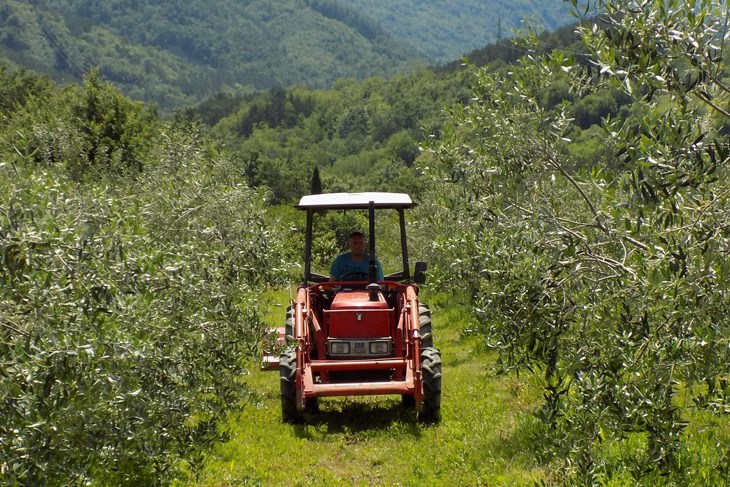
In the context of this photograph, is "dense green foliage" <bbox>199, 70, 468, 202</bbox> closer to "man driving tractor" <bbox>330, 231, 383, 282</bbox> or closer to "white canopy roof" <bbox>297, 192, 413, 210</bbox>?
"man driving tractor" <bbox>330, 231, 383, 282</bbox>

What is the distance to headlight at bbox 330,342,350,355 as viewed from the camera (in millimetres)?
9539

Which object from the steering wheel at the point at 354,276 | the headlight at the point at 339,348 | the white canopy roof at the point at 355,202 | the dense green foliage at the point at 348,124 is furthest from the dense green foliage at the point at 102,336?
the dense green foliage at the point at 348,124

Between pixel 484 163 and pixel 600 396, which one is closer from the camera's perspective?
pixel 600 396

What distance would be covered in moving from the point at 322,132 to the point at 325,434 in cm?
17173

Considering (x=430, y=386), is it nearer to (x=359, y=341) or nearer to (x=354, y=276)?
(x=359, y=341)

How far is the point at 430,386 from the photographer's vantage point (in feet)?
29.7

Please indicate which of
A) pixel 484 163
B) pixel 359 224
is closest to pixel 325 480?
pixel 484 163

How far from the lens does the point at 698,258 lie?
4.04 meters

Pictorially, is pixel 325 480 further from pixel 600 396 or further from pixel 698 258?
pixel 698 258

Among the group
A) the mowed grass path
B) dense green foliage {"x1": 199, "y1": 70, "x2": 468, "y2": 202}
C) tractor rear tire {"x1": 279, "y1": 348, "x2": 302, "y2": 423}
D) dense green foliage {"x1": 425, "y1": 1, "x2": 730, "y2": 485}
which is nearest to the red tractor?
tractor rear tire {"x1": 279, "y1": 348, "x2": 302, "y2": 423}

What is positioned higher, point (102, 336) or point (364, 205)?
point (364, 205)

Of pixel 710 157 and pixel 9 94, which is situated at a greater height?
pixel 9 94

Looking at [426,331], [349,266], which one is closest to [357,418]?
[426,331]

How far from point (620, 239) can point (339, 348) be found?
5.14 meters
